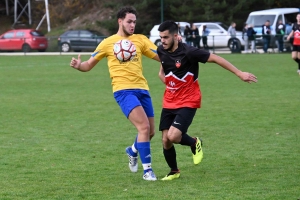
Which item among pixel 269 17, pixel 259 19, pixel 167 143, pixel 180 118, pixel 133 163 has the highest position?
pixel 180 118

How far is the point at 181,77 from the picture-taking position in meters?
7.33

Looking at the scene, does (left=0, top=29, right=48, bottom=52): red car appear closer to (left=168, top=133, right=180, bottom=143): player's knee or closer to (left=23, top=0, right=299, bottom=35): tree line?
(left=23, top=0, right=299, bottom=35): tree line

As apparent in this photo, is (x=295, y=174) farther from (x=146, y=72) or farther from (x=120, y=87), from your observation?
(x=146, y=72)

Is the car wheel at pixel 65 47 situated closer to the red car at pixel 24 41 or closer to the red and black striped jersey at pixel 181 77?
the red car at pixel 24 41

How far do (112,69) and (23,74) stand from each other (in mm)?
17217

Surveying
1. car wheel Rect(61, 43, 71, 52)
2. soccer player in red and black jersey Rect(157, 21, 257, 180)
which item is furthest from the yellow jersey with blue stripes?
car wheel Rect(61, 43, 71, 52)

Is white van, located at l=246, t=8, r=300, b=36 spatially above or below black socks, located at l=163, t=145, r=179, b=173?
below

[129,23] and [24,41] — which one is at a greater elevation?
[129,23]

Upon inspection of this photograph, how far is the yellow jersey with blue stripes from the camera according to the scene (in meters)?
7.55

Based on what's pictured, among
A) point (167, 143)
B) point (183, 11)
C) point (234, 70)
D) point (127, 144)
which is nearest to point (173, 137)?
point (167, 143)

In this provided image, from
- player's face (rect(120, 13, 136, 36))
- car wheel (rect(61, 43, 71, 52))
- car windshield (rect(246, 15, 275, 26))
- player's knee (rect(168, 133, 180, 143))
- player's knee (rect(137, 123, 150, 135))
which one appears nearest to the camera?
player's knee (rect(168, 133, 180, 143))

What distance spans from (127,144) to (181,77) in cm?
281

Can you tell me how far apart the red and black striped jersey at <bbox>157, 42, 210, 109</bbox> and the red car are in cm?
3368

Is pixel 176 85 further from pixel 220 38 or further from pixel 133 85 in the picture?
pixel 220 38
